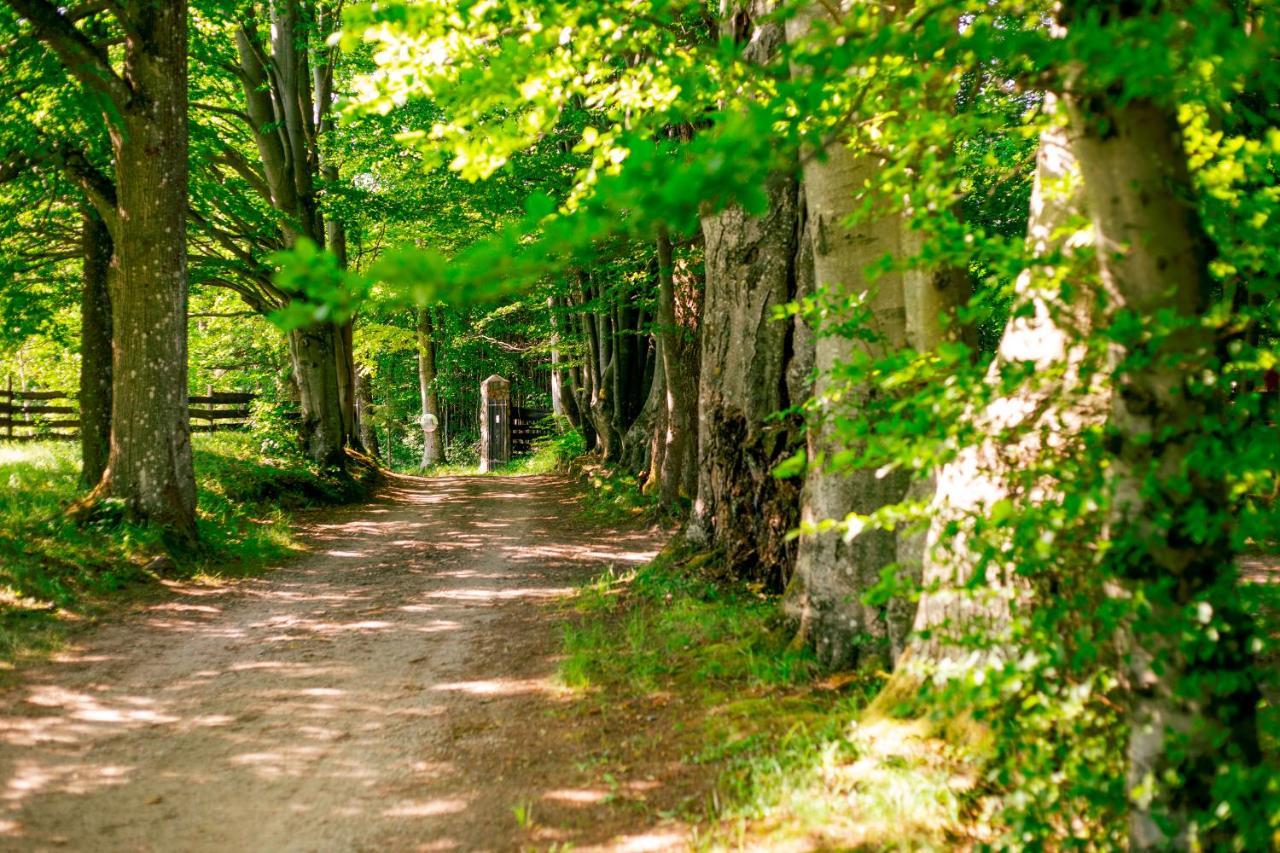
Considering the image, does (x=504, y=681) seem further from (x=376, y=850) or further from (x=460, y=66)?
(x=460, y=66)

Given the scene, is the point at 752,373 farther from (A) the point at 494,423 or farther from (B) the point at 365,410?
(B) the point at 365,410

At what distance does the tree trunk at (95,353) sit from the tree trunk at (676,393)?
7058 millimetres

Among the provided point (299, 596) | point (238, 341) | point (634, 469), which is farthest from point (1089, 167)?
point (238, 341)

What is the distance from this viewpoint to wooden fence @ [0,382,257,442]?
20.7 meters

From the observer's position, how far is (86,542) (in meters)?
8.69

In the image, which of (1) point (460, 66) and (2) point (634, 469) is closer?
(1) point (460, 66)

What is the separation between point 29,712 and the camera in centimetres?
529

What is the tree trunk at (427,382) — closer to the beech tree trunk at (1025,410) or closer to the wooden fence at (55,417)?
the wooden fence at (55,417)

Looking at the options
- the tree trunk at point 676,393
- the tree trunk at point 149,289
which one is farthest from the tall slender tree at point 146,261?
the tree trunk at point 676,393

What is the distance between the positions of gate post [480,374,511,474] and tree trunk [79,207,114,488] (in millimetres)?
19275

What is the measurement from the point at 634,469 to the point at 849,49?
1493cm

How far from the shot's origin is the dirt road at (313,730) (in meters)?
4.05

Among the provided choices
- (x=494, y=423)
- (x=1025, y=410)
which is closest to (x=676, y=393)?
(x=1025, y=410)

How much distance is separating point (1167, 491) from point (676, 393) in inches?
412
